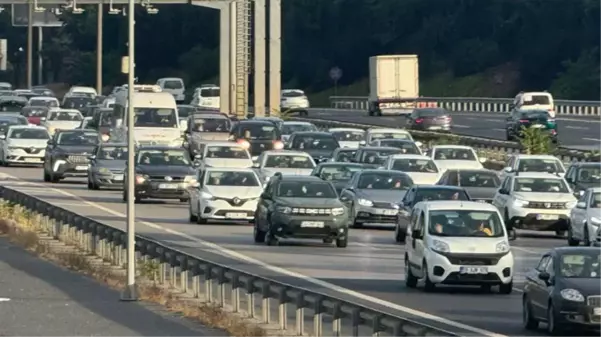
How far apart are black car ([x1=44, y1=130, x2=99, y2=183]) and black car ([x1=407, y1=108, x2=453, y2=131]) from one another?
23444 mm

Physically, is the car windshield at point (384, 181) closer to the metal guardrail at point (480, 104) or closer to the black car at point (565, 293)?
the black car at point (565, 293)

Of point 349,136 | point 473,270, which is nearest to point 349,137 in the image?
point 349,136

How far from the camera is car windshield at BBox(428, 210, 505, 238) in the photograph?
89.1 ft

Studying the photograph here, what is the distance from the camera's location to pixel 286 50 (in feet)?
453

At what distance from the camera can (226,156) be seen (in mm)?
50688

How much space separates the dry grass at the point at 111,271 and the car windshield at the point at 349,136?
22038mm

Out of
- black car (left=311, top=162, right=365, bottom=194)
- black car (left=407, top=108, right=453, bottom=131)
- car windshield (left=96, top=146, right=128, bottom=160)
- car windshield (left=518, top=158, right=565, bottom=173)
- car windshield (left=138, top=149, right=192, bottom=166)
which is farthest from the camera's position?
black car (left=407, top=108, right=453, bottom=131)

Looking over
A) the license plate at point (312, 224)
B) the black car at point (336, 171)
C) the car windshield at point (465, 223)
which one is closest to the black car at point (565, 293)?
the car windshield at point (465, 223)

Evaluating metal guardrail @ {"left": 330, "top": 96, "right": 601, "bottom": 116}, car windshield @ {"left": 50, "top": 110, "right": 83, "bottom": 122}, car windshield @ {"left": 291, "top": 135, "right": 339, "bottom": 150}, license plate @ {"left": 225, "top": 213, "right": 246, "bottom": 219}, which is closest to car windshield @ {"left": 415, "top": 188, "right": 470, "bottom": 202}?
license plate @ {"left": 225, "top": 213, "right": 246, "bottom": 219}

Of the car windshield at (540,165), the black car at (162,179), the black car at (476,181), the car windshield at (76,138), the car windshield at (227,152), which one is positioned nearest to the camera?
the black car at (476,181)

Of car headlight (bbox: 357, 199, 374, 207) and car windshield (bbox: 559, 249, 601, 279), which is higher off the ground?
→ car headlight (bbox: 357, 199, 374, 207)

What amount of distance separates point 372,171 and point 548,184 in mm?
4187

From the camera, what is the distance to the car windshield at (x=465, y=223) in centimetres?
2716

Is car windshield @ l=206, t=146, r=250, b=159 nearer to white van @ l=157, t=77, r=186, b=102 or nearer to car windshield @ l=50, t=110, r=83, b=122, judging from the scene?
car windshield @ l=50, t=110, r=83, b=122
